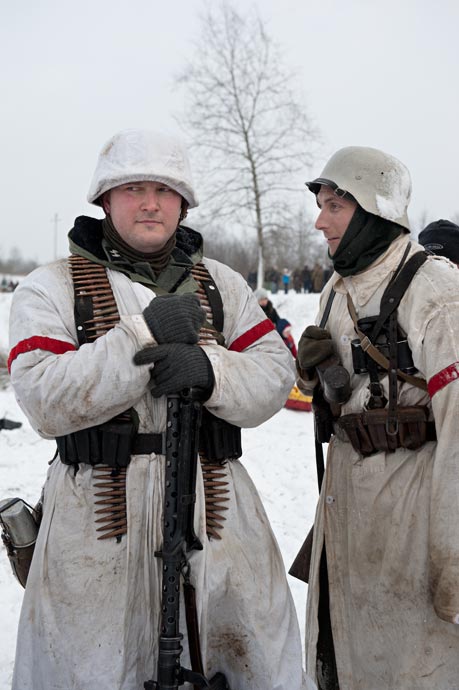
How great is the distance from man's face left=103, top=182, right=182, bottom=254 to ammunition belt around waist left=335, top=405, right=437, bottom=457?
3.61 ft

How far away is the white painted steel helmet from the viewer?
7.29ft

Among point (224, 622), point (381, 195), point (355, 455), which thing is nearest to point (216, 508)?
point (224, 622)

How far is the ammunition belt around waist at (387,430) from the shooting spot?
2.64 metres

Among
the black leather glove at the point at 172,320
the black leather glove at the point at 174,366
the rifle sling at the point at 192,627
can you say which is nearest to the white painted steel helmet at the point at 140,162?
the black leather glove at the point at 172,320

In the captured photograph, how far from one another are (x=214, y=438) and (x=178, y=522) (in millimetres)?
331

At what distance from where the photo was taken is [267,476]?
7.04m

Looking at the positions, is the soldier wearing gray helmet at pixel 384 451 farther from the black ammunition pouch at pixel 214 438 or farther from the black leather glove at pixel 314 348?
the black ammunition pouch at pixel 214 438

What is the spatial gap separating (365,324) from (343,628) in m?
1.30

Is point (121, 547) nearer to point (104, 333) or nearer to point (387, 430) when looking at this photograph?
point (104, 333)

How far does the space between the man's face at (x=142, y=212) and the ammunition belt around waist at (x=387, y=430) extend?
43.3 inches

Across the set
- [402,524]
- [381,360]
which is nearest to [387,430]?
[381,360]

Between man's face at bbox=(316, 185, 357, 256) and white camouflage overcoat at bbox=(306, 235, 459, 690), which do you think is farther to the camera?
man's face at bbox=(316, 185, 357, 256)

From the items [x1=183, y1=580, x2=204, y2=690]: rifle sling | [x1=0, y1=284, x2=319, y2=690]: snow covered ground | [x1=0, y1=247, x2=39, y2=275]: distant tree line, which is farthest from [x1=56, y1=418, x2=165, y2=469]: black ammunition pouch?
[x1=0, y1=247, x2=39, y2=275]: distant tree line

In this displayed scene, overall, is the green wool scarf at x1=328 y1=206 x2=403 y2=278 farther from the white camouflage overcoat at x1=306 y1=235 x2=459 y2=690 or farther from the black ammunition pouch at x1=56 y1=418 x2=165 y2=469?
the black ammunition pouch at x1=56 y1=418 x2=165 y2=469
